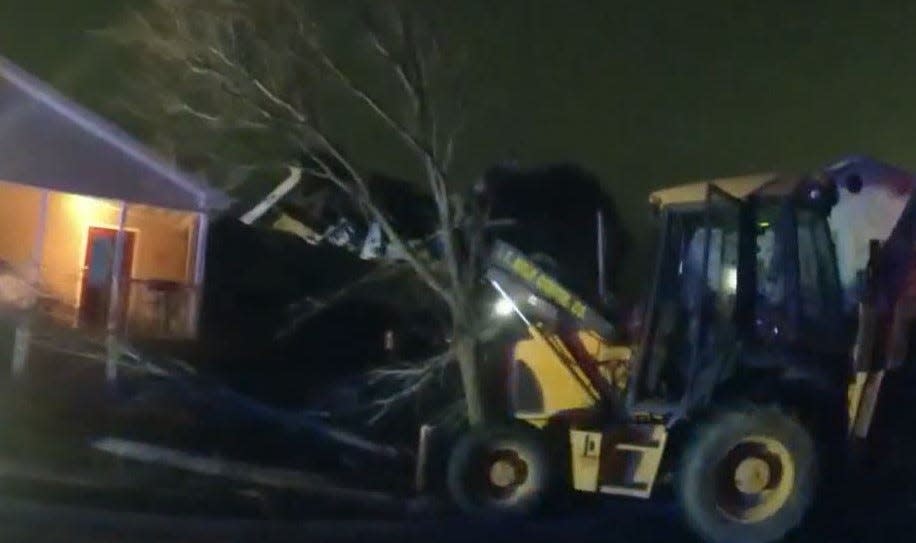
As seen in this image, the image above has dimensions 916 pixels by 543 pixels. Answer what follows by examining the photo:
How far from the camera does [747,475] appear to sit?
13070 millimetres

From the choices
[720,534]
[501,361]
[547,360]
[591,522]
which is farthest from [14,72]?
[720,534]

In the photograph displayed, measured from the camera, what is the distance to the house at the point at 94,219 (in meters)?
23.2

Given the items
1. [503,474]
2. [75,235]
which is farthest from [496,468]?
[75,235]

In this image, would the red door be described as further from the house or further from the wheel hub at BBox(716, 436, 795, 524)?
the wheel hub at BBox(716, 436, 795, 524)

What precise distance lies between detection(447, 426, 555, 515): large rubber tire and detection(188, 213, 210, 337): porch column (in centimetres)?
1072

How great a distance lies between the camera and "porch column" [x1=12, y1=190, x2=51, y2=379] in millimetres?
20359

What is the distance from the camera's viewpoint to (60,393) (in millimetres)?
19875

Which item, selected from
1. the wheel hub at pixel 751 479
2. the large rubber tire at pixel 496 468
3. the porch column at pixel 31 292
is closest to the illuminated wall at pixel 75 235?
the porch column at pixel 31 292

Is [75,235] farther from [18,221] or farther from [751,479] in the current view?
[751,479]

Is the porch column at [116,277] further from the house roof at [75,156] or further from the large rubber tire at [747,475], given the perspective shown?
the large rubber tire at [747,475]

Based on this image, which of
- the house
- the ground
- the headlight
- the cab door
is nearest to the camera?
the ground

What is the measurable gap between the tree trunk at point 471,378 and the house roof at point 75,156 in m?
7.82

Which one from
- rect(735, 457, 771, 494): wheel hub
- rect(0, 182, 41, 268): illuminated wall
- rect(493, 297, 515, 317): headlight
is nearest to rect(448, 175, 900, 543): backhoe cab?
rect(735, 457, 771, 494): wheel hub

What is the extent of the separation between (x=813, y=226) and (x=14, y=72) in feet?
45.5
